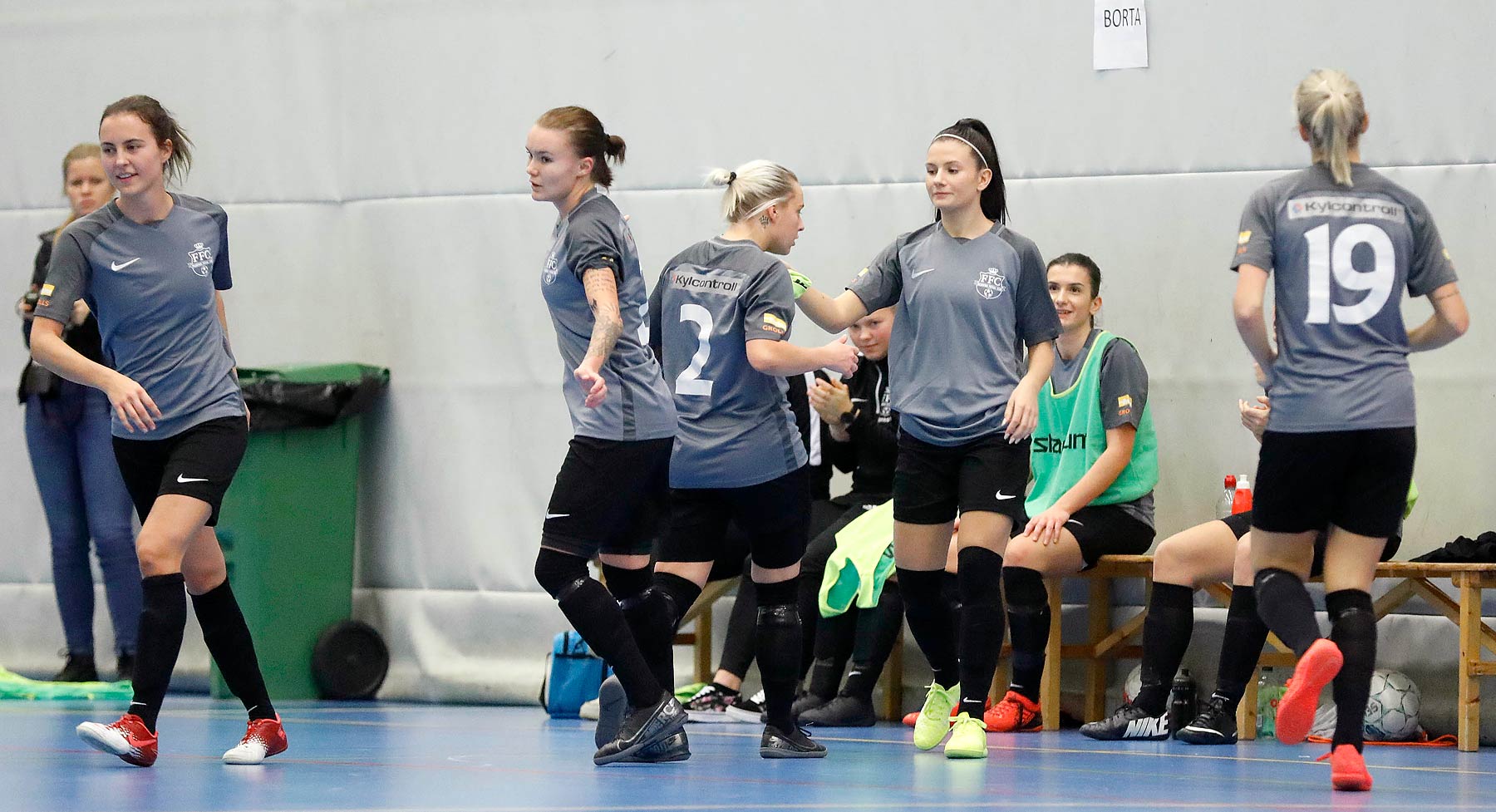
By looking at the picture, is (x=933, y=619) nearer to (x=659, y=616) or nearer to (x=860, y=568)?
(x=659, y=616)

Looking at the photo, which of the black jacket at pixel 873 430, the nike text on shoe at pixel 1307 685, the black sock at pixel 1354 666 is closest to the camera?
the nike text on shoe at pixel 1307 685

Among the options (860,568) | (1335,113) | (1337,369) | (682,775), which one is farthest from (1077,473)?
(682,775)

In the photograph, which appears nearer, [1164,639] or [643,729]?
[643,729]

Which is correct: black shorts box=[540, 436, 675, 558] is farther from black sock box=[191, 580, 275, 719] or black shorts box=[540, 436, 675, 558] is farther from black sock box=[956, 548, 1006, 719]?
black sock box=[956, 548, 1006, 719]

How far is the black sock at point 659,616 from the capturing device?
5.02 metres

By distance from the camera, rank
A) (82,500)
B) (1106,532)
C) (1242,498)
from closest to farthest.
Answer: (1106,532) < (1242,498) < (82,500)

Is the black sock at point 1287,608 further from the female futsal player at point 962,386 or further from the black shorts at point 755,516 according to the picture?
the black shorts at point 755,516

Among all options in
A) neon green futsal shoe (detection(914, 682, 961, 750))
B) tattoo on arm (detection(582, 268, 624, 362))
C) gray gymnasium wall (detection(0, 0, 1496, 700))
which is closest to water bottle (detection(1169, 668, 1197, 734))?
gray gymnasium wall (detection(0, 0, 1496, 700))

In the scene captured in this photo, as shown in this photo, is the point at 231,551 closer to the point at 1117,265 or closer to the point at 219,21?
the point at 219,21

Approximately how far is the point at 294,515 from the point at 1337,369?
15.5 ft

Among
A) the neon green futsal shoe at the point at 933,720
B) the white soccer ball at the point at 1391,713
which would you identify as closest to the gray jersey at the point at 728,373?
the neon green futsal shoe at the point at 933,720

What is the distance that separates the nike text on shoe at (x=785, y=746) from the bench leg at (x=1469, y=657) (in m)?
2.32

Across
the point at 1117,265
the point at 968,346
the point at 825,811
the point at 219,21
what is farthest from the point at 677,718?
the point at 219,21

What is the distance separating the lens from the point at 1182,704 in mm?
6270
